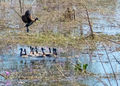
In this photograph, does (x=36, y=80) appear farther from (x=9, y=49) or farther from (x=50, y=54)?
(x=9, y=49)

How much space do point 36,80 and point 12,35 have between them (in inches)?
168

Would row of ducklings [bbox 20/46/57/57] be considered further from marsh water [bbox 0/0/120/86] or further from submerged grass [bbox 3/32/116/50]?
submerged grass [bbox 3/32/116/50]

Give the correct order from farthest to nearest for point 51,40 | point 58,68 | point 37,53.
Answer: point 51,40 < point 37,53 < point 58,68

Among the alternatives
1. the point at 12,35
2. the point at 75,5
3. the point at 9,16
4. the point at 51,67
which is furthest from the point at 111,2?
the point at 51,67

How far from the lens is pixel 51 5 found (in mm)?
18141

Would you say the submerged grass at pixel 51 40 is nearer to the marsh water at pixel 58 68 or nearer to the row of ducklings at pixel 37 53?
the marsh water at pixel 58 68

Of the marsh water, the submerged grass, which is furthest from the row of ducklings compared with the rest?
the submerged grass

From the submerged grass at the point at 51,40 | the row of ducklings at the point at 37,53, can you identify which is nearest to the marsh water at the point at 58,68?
the row of ducklings at the point at 37,53

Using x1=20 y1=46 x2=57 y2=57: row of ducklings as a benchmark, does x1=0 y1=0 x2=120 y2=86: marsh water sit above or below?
below

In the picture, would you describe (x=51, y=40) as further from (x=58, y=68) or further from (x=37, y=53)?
(x=58, y=68)

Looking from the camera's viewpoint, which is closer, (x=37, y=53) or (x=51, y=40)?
(x=37, y=53)

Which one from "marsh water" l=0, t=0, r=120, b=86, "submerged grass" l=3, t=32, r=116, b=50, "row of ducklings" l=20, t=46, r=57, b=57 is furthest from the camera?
"submerged grass" l=3, t=32, r=116, b=50

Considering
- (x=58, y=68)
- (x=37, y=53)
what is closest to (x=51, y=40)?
(x=37, y=53)

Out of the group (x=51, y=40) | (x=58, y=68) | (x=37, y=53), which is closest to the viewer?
(x=58, y=68)
